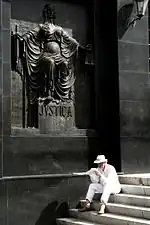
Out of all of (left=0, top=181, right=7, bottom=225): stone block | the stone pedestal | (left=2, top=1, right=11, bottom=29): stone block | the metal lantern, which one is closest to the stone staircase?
(left=0, top=181, right=7, bottom=225): stone block

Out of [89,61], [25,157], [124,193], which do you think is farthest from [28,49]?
[124,193]

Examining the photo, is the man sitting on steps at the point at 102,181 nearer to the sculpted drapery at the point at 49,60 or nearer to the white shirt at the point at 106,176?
the white shirt at the point at 106,176

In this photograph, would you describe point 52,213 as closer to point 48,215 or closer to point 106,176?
point 48,215

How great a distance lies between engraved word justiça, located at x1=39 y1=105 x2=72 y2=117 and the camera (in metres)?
10.6

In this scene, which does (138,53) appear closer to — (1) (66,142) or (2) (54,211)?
(1) (66,142)

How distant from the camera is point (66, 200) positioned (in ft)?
33.9

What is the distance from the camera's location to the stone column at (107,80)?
36.4 feet

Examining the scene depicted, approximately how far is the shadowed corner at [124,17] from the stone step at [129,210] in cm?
406

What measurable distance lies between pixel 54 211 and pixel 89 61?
3.54 metres

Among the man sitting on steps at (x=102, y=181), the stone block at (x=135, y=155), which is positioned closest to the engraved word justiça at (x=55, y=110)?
the stone block at (x=135, y=155)

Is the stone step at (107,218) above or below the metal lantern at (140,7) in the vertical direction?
below

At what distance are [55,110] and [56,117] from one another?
0.16 meters

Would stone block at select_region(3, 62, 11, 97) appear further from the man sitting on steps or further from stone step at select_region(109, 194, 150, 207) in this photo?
stone step at select_region(109, 194, 150, 207)

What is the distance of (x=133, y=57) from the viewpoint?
11.3 metres
